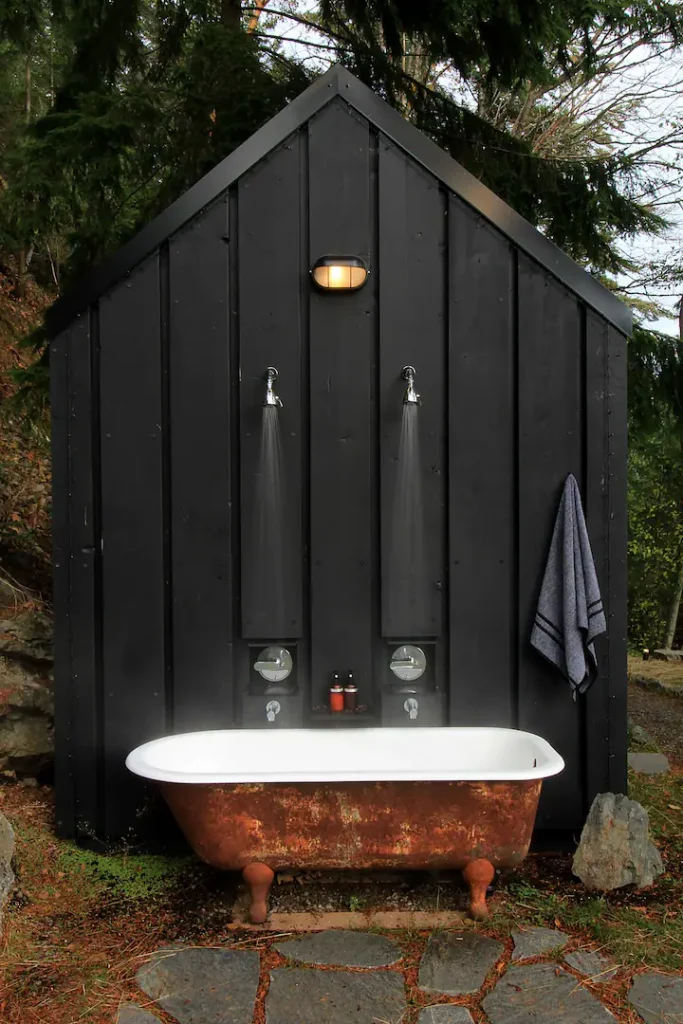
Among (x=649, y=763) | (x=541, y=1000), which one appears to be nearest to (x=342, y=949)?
(x=541, y=1000)

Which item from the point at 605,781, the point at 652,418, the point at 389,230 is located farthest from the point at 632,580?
the point at 389,230

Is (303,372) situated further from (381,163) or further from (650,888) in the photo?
(650,888)

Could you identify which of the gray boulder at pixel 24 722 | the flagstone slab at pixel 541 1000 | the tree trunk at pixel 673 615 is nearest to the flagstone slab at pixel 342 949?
the flagstone slab at pixel 541 1000

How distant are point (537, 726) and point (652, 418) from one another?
248cm

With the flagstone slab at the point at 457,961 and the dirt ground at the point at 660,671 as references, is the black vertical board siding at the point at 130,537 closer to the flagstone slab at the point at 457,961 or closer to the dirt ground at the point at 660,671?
the flagstone slab at the point at 457,961

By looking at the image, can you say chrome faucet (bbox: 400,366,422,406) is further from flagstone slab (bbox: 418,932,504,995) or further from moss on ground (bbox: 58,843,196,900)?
moss on ground (bbox: 58,843,196,900)

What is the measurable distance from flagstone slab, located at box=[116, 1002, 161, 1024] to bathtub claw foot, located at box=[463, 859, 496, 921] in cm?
115

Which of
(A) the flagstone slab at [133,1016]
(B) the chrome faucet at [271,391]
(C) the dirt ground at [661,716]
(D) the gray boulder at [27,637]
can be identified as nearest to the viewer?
(A) the flagstone slab at [133,1016]

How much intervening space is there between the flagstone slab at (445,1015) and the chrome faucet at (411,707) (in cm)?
117

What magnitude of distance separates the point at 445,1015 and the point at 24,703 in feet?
7.87

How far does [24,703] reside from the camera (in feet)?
11.9

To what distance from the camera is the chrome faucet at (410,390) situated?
314 centimetres

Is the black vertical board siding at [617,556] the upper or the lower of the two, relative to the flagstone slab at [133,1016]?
upper

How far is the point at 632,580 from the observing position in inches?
353
